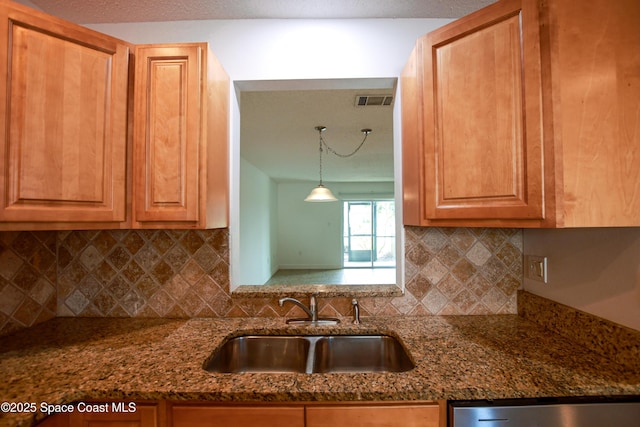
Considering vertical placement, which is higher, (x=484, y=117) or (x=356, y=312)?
(x=484, y=117)

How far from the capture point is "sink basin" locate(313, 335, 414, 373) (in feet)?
4.44

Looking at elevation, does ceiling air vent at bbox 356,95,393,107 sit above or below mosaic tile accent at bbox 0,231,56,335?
Result: above

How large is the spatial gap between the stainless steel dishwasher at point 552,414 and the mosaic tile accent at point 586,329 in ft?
0.53

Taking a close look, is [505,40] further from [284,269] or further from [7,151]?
[284,269]

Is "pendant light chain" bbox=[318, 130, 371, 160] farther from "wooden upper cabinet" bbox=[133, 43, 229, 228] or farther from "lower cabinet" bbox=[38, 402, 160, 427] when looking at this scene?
"lower cabinet" bbox=[38, 402, 160, 427]

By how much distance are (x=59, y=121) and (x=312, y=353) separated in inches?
55.3

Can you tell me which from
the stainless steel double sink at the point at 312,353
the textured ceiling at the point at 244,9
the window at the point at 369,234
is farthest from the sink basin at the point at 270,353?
the window at the point at 369,234

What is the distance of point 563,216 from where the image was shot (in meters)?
0.89

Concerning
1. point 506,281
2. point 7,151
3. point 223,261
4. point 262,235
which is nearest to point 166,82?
point 7,151

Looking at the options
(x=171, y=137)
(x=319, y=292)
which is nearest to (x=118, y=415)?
(x=319, y=292)

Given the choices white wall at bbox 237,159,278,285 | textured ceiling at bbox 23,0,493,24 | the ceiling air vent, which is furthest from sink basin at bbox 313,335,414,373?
white wall at bbox 237,159,278,285

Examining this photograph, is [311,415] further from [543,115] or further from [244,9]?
[244,9]

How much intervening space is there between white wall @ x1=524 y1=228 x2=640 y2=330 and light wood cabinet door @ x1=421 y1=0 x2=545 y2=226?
404mm

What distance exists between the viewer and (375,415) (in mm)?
907
